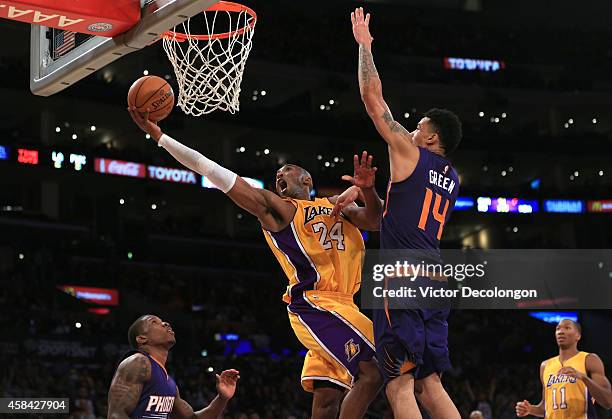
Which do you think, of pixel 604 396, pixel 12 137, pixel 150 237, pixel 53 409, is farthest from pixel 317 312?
pixel 150 237

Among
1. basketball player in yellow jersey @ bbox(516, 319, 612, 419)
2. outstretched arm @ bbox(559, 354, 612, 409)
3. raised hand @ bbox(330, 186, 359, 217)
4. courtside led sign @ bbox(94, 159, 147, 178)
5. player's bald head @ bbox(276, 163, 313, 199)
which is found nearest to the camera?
raised hand @ bbox(330, 186, 359, 217)

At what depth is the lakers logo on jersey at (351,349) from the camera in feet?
18.6

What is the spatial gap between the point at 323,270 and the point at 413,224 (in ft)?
3.00

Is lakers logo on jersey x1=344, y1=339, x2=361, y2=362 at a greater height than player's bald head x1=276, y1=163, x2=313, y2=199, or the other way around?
player's bald head x1=276, y1=163, x2=313, y2=199

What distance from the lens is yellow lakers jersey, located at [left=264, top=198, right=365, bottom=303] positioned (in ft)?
19.4

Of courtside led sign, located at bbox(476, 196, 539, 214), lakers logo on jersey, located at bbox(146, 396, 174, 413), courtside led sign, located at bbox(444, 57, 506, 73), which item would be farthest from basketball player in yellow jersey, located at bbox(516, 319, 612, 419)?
courtside led sign, located at bbox(444, 57, 506, 73)

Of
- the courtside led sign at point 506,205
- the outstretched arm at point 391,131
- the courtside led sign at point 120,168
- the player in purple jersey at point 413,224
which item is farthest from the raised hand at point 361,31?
the courtside led sign at point 506,205

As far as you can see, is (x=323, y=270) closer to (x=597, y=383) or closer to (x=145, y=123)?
A: (x=145, y=123)

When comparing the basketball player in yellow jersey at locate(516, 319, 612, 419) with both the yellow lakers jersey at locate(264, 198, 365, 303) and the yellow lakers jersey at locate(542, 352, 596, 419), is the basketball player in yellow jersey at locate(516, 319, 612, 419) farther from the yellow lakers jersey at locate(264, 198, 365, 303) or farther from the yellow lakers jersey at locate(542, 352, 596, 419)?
the yellow lakers jersey at locate(264, 198, 365, 303)

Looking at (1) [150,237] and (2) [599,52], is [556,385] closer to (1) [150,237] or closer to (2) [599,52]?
(1) [150,237]

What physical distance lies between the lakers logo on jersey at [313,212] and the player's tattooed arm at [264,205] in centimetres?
9

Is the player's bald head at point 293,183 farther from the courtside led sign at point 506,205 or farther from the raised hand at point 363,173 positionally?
the courtside led sign at point 506,205

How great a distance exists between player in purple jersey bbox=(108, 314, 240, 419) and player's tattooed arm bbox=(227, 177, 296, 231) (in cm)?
114

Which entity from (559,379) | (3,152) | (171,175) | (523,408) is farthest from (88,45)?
(171,175)
